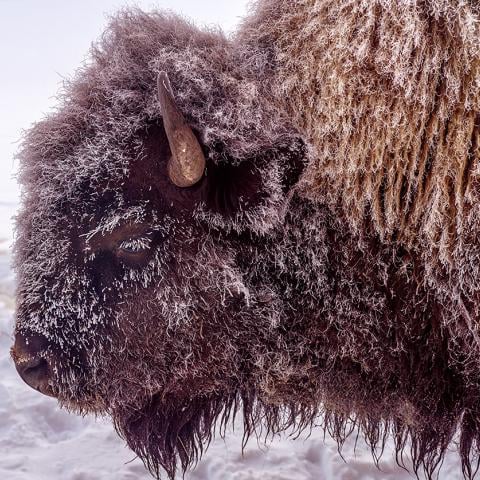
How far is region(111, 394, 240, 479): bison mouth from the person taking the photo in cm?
198

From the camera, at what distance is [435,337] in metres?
1.74

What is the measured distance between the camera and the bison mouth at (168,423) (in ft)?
6.49

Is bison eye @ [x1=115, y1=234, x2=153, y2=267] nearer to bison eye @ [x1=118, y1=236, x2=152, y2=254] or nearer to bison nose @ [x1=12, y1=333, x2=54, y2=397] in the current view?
bison eye @ [x1=118, y1=236, x2=152, y2=254]

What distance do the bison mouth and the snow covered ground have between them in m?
0.62

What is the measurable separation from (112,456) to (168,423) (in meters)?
1.04

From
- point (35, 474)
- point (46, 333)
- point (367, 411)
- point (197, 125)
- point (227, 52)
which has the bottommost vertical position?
point (35, 474)

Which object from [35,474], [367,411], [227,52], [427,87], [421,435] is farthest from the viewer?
[35,474]

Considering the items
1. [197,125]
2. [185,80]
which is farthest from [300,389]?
[185,80]

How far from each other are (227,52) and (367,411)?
1.39 metres

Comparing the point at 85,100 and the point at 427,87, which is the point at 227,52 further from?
the point at 427,87

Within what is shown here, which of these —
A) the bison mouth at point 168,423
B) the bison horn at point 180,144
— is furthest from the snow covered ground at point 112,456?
the bison horn at point 180,144

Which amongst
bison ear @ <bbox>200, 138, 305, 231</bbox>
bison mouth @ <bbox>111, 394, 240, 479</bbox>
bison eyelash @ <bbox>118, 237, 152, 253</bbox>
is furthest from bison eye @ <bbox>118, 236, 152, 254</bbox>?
bison mouth @ <bbox>111, 394, 240, 479</bbox>

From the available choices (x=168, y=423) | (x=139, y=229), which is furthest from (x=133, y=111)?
(x=168, y=423)

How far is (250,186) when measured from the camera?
1625 mm
